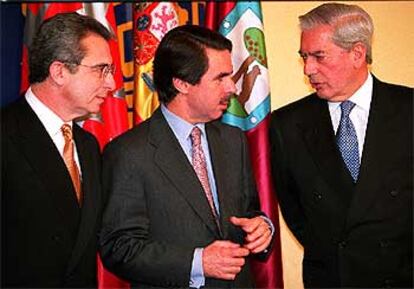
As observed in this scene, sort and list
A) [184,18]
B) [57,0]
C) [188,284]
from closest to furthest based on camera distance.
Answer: [188,284], [57,0], [184,18]

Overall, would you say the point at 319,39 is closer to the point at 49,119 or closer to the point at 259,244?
the point at 259,244

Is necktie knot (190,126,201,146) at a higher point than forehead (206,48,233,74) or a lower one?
lower

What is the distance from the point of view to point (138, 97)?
289cm

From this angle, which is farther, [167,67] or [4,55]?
[4,55]

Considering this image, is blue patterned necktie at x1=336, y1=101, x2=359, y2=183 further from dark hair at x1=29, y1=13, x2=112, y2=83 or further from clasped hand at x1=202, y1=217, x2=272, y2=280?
dark hair at x1=29, y1=13, x2=112, y2=83

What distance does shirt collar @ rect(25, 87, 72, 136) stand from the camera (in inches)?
81.4

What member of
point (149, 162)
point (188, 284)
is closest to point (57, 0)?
point (149, 162)

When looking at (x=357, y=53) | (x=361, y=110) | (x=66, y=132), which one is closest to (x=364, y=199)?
(x=361, y=110)

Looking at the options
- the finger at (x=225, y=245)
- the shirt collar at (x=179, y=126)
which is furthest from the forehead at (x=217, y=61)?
the finger at (x=225, y=245)

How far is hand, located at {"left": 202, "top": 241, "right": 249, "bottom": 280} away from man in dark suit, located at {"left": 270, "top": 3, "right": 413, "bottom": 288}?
445mm

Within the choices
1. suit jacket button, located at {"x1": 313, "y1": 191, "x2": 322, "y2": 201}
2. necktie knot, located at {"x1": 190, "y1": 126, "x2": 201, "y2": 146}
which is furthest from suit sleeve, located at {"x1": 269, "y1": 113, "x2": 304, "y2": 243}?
necktie knot, located at {"x1": 190, "y1": 126, "x2": 201, "y2": 146}

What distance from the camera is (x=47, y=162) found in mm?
2012

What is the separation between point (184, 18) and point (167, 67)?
2.72 ft

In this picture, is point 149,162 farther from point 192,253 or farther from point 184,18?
point 184,18
